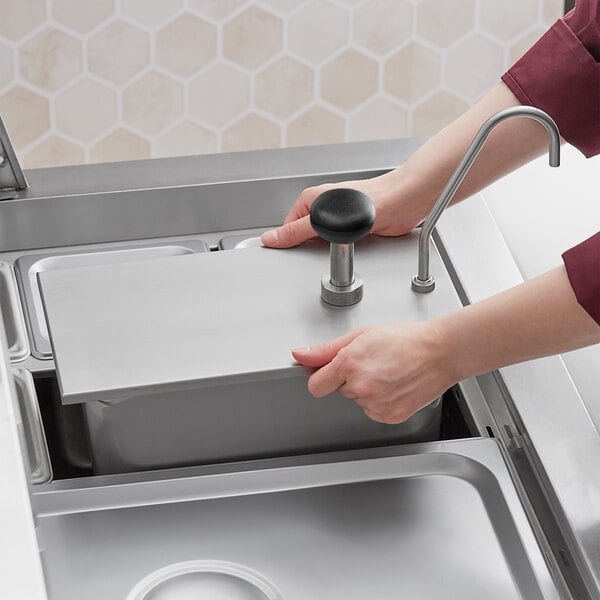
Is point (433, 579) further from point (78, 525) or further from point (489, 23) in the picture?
point (489, 23)

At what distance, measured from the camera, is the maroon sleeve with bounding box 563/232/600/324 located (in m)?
0.86

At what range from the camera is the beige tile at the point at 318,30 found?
241 centimetres

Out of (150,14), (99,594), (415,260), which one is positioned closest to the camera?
(99,594)

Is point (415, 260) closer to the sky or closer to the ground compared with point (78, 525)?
closer to the sky

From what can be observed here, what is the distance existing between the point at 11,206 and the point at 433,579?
64cm

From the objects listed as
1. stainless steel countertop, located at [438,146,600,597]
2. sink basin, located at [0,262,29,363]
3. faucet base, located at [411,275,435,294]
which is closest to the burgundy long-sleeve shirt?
stainless steel countertop, located at [438,146,600,597]

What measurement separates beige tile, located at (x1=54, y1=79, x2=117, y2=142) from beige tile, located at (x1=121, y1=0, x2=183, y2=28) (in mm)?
177

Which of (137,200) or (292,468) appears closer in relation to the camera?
(292,468)

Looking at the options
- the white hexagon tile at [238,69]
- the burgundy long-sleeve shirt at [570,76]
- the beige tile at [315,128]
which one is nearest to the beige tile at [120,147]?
the white hexagon tile at [238,69]

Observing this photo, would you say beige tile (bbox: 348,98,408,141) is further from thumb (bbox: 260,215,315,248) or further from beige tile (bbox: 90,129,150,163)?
Result: thumb (bbox: 260,215,315,248)

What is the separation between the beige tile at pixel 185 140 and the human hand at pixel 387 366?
163 centimetres

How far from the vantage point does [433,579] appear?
0.87 meters

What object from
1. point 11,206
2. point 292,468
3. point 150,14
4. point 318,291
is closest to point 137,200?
point 11,206

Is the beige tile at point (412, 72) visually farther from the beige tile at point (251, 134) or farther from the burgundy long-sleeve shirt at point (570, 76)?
the burgundy long-sleeve shirt at point (570, 76)
